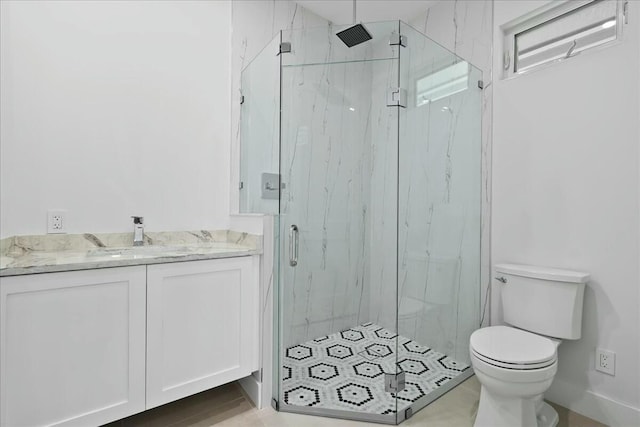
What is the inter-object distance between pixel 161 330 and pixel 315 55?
5.55ft

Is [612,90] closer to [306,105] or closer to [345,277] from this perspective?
[306,105]

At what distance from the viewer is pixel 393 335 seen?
192cm

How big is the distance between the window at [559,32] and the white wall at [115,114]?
192cm

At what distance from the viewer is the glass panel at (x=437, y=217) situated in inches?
74.4

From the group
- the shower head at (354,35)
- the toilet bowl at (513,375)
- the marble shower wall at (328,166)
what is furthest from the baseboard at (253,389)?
the shower head at (354,35)

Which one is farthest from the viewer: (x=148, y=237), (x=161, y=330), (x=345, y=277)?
(x=345, y=277)

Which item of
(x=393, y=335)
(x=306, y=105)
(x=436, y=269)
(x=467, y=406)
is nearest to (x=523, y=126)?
(x=436, y=269)

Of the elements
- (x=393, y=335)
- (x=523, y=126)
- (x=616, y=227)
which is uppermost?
(x=523, y=126)

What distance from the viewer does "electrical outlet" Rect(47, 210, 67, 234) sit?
163 centimetres

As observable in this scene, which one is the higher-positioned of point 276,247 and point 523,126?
point 523,126

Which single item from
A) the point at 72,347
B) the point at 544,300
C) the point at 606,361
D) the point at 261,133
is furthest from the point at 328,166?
the point at 606,361

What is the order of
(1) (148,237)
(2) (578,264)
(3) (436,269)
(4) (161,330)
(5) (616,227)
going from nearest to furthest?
1. (4) (161,330)
2. (5) (616,227)
3. (2) (578,264)
4. (1) (148,237)
5. (3) (436,269)

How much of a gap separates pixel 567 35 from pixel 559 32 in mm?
55

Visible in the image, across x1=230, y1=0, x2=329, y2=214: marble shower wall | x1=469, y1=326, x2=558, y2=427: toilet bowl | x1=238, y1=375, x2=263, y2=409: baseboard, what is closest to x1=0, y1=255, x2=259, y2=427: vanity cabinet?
x1=238, y1=375, x2=263, y2=409: baseboard
